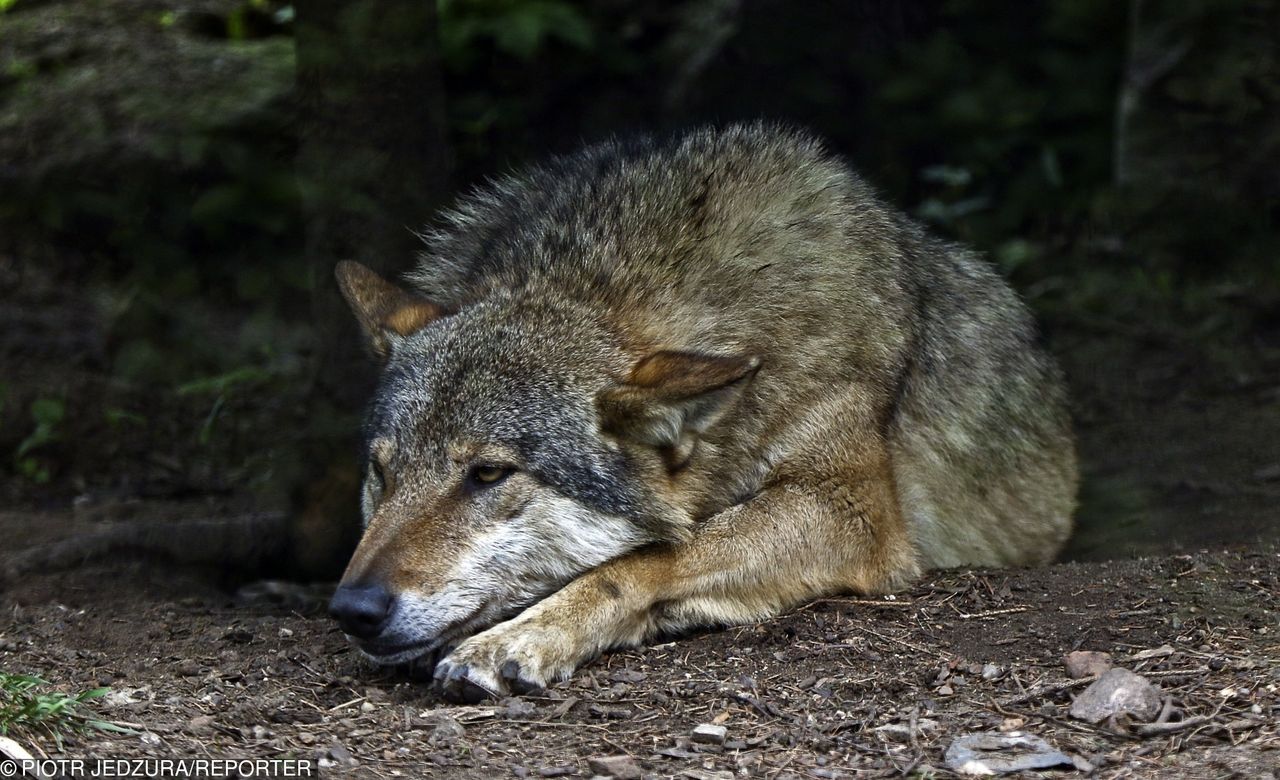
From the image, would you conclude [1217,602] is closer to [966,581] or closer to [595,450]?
[966,581]

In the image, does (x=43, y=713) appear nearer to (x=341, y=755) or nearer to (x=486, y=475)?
(x=341, y=755)

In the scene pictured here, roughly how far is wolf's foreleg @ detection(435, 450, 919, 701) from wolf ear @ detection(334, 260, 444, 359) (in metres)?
1.41

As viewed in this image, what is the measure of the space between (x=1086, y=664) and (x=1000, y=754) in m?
0.77

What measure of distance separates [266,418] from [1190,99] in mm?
7252

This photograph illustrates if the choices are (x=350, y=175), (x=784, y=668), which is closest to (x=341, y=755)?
(x=784, y=668)

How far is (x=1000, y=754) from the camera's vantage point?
3.91 metres

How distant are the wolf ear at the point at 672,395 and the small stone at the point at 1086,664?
1.55 metres

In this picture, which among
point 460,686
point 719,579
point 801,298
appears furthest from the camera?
point 801,298

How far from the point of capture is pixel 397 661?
15.5 feet

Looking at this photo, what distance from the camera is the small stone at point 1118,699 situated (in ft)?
13.5

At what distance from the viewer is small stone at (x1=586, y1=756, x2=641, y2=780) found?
386 cm

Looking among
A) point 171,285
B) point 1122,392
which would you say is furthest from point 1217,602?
point 171,285

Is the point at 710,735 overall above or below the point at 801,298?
below

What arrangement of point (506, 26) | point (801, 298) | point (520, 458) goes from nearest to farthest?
point (520, 458), point (801, 298), point (506, 26)
